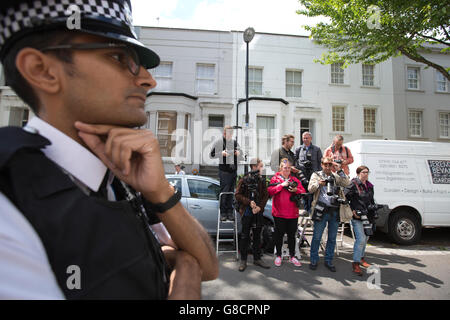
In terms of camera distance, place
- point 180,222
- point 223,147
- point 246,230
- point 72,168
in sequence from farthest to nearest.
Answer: point 223,147, point 246,230, point 180,222, point 72,168

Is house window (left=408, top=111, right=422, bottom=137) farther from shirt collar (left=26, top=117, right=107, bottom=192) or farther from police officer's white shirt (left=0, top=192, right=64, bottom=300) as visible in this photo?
police officer's white shirt (left=0, top=192, right=64, bottom=300)

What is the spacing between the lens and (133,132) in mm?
789

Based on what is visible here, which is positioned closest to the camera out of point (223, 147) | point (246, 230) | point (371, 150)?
point (246, 230)

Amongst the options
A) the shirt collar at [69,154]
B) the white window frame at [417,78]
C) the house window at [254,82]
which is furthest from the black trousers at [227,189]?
the white window frame at [417,78]

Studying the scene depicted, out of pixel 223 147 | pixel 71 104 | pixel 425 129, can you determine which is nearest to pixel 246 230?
pixel 223 147

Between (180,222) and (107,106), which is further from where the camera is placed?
(180,222)

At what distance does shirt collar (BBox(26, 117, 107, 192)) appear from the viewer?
72cm

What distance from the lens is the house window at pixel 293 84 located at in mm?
15031

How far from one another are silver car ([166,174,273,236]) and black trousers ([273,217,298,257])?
77 centimetres

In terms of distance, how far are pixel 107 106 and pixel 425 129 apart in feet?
66.0

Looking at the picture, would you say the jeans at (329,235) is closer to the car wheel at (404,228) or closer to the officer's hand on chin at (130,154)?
the car wheel at (404,228)

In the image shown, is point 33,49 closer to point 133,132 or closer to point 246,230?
point 133,132

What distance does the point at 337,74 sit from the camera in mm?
15305

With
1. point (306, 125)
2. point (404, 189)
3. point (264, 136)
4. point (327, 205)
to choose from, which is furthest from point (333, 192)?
point (306, 125)
